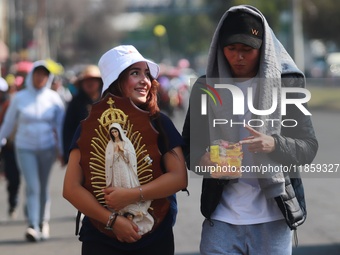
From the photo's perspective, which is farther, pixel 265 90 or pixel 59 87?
pixel 59 87

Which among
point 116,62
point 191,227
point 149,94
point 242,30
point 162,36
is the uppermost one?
point 162,36

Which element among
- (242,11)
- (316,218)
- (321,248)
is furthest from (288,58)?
(316,218)

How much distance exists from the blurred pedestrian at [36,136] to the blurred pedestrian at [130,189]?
5.03 meters

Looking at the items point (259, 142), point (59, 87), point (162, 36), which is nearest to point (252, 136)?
point (259, 142)

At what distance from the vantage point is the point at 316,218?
416 inches

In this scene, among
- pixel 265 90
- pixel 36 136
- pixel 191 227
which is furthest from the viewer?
pixel 191 227

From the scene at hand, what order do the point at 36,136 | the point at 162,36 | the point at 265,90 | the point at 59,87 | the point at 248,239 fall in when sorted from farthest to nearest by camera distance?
the point at 162,36 < the point at 59,87 < the point at 36,136 < the point at 248,239 < the point at 265,90

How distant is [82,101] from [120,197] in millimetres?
5443

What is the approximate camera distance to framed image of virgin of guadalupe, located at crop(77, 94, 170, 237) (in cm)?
437

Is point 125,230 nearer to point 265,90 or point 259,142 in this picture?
point 259,142

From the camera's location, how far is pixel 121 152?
172 inches

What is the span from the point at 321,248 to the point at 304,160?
14.2 feet

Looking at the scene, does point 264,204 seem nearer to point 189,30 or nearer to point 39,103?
point 39,103

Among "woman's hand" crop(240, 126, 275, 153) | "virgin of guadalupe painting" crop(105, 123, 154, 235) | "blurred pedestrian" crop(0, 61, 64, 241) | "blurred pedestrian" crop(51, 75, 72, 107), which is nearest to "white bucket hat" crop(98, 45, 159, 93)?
"virgin of guadalupe painting" crop(105, 123, 154, 235)
